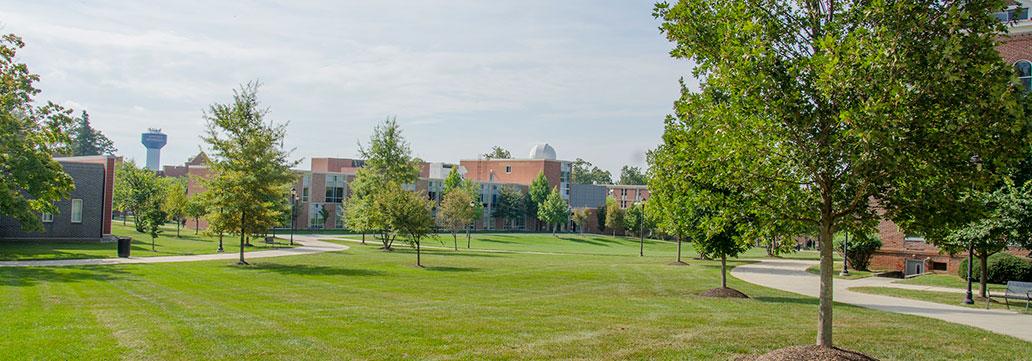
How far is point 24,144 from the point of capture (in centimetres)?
2745

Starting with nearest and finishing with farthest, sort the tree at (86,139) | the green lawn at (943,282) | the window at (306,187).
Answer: the green lawn at (943,282), the window at (306,187), the tree at (86,139)

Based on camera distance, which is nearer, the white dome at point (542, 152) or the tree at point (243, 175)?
the tree at point (243, 175)

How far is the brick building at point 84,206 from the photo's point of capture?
43.4 m

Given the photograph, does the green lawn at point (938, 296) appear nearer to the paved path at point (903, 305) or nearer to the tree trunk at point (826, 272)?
the paved path at point (903, 305)

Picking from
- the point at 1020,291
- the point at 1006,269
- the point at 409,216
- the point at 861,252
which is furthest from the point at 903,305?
the point at 409,216

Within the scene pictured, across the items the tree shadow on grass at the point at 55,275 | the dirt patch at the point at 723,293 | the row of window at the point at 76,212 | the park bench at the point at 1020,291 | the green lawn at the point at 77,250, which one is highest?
the row of window at the point at 76,212

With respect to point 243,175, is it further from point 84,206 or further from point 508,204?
point 508,204

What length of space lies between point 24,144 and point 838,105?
28800 mm

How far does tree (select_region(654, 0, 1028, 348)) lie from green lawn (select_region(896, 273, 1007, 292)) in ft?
69.5

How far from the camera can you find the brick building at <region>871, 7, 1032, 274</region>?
29469 mm

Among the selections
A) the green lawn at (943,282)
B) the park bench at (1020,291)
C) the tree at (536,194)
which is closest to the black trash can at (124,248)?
the green lawn at (943,282)

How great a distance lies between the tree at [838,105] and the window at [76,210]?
43683mm

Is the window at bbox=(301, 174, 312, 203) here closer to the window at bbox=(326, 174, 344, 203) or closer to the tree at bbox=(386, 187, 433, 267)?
the window at bbox=(326, 174, 344, 203)

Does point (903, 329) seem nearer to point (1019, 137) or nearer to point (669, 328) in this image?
point (669, 328)
